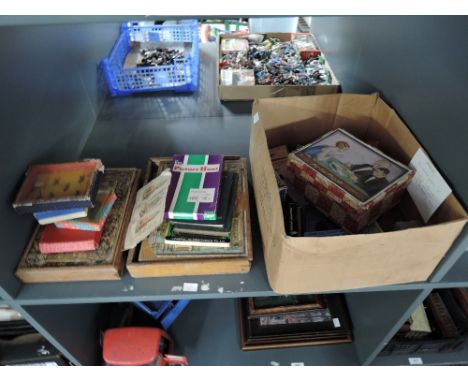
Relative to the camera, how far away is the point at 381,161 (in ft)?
2.53

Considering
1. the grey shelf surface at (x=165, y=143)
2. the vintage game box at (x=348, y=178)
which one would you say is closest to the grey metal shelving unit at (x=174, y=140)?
the grey shelf surface at (x=165, y=143)

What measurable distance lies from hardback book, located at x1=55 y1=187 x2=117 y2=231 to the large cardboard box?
36 cm

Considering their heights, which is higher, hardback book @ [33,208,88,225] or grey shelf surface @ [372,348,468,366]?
hardback book @ [33,208,88,225]

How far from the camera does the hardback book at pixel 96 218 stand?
0.72m

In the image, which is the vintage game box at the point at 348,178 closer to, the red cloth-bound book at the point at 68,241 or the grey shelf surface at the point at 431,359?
the red cloth-bound book at the point at 68,241

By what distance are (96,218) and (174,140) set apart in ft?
1.53

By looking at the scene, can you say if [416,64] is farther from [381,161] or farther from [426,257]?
[426,257]

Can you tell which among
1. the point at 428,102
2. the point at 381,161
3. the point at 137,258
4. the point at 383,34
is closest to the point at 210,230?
the point at 137,258

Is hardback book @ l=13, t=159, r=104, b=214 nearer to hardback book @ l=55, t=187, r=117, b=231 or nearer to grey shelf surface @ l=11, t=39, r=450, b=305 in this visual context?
hardback book @ l=55, t=187, r=117, b=231

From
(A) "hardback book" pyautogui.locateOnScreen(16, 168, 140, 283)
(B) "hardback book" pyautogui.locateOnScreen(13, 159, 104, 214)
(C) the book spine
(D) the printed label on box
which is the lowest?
(C) the book spine

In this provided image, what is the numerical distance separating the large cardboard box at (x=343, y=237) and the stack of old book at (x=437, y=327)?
54 cm

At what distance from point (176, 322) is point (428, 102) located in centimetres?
116

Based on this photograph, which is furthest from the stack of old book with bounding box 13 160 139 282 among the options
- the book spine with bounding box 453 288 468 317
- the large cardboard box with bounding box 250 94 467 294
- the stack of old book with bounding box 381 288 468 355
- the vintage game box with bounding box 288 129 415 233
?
the book spine with bounding box 453 288 468 317

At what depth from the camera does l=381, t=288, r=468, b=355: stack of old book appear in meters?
1.11
